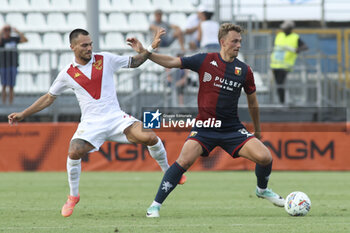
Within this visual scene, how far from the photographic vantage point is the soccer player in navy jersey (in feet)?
27.2

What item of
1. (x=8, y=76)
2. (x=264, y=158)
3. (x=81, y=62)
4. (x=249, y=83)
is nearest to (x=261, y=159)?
(x=264, y=158)

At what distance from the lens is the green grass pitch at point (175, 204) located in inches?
298

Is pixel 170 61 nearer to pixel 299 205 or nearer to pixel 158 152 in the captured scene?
pixel 158 152

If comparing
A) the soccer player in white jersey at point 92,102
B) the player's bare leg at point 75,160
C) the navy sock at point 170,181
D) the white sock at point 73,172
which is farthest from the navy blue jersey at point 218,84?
the white sock at point 73,172

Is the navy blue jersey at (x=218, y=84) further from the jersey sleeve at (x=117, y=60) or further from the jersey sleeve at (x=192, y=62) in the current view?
the jersey sleeve at (x=117, y=60)

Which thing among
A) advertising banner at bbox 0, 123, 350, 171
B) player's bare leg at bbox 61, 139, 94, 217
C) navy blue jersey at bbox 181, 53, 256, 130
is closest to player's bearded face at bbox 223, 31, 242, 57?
navy blue jersey at bbox 181, 53, 256, 130

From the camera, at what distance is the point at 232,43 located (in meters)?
8.35

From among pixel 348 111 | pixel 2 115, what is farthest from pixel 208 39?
pixel 2 115

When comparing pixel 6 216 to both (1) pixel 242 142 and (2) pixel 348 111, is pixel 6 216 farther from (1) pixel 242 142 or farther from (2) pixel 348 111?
(2) pixel 348 111

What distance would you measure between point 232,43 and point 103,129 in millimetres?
1948

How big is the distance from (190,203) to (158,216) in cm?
171

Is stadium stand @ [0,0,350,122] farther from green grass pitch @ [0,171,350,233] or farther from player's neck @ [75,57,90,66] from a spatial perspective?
player's neck @ [75,57,90,66]

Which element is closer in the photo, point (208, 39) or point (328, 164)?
point (328, 164)

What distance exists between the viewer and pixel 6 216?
8.56 m
